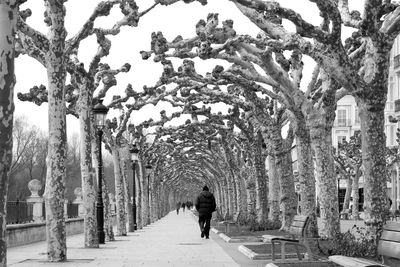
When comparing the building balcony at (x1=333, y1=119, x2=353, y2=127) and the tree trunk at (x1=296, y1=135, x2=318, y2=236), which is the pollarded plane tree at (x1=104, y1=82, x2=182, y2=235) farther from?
the building balcony at (x1=333, y1=119, x2=353, y2=127)

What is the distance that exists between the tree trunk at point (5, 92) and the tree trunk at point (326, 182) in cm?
1101

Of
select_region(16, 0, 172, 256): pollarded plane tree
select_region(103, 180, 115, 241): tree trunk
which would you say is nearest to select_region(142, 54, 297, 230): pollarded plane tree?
select_region(103, 180, 115, 241): tree trunk

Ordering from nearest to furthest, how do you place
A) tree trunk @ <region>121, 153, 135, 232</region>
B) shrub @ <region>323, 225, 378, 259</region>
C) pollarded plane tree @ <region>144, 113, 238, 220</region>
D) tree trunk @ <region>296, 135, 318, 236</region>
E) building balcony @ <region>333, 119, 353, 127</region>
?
shrub @ <region>323, 225, 378, 259</region> → tree trunk @ <region>296, 135, 318, 236</region> → tree trunk @ <region>121, 153, 135, 232</region> → pollarded plane tree @ <region>144, 113, 238, 220</region> → building balcony @ <region>333, 119, 353, 127</region>

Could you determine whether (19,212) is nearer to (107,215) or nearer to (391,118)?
(107,215)

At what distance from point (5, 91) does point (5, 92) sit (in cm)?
1

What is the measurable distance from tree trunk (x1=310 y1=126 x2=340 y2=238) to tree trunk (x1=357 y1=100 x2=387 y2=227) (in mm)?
3576

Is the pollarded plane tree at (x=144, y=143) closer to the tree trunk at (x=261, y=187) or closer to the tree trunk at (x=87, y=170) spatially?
the tree trunk at (x=261, y=187)

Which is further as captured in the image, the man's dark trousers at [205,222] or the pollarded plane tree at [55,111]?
the man's dark trousers at [205,222]

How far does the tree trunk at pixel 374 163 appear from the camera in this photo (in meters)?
13.8

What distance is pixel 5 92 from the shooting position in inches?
300

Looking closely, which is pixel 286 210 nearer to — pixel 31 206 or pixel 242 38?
A: pixel 242 38

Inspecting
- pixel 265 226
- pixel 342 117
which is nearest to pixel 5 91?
pixel 265 226

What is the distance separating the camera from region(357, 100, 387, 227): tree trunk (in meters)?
13.8

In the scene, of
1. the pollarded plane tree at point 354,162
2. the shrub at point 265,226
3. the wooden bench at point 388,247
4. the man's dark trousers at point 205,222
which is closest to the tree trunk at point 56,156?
the wooden bench at point 388,247
